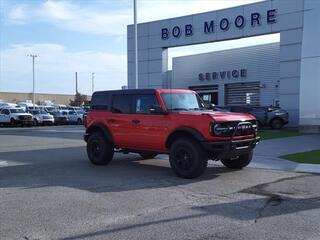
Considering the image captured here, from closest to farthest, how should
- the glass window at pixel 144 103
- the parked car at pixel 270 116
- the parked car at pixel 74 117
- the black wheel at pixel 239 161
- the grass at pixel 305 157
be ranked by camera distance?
the glass window at pixel 144 103
the black wheel at pixel 239 161
the grass at pixel 305 157
the parked car at pixel 270 116
the parked car at pixel 74 117

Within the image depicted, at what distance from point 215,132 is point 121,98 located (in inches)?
137

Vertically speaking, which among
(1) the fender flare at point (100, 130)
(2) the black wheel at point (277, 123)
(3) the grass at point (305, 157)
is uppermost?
(1) the fender flare at point (100, 130)

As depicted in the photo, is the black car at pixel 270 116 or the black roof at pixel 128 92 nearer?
the black roof at pixel 128 92

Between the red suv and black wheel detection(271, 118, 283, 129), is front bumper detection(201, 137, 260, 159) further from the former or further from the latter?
black wheel detection(271, 118, 283, 129)

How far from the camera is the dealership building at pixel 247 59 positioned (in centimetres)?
2719

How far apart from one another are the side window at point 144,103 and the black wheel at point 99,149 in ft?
4.94

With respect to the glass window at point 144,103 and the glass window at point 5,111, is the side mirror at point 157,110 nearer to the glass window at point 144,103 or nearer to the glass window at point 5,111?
the glass window at point 144,103

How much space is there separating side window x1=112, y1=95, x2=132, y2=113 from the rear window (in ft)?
1.15

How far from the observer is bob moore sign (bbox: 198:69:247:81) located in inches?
1491

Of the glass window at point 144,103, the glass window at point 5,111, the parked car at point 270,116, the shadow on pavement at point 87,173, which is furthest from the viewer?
the glass window at point 5,111

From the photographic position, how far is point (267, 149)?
17.9 m

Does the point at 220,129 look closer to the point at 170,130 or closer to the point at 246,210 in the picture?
the point at 170,130

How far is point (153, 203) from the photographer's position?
8.44 metres

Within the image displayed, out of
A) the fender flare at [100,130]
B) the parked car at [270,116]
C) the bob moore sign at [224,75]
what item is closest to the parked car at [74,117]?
the bob moore sign at [224,75]
